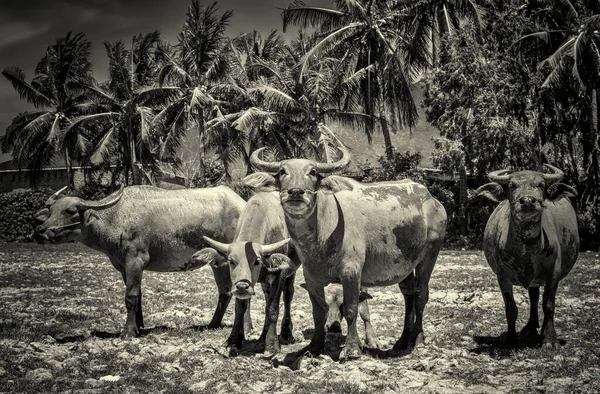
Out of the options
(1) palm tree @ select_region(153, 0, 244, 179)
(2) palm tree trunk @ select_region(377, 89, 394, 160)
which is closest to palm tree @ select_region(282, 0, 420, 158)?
(2) palm tree trunk @ select_region(377, 89, 394, 160)

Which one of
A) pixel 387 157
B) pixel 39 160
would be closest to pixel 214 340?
pixel 387 157

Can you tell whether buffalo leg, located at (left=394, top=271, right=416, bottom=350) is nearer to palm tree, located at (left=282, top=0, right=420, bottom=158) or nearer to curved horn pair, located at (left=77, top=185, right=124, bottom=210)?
curved horn pair, located at (left=77, top=185, right=124, bottom=210)

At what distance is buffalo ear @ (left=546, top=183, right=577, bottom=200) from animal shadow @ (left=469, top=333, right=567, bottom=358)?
2050mm

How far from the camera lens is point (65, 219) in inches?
396

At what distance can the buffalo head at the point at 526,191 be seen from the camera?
25.8 feet

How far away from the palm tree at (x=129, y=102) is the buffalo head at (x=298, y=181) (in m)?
32.1

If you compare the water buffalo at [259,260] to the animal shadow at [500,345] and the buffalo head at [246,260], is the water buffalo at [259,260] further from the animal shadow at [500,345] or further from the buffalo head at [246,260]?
the animal shadow at [500,345]

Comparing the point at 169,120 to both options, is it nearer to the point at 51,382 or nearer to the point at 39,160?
the point at 39,160

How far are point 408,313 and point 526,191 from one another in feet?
8.14

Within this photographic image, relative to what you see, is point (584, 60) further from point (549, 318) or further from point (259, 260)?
point (259, 260)

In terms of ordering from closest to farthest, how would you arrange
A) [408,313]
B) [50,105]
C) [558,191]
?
[558,191] < [408,313] < [50,105]

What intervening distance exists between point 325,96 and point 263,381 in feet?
93.8

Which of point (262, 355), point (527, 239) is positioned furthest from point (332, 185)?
point (527, 239)

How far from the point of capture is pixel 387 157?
33281 millimetres
